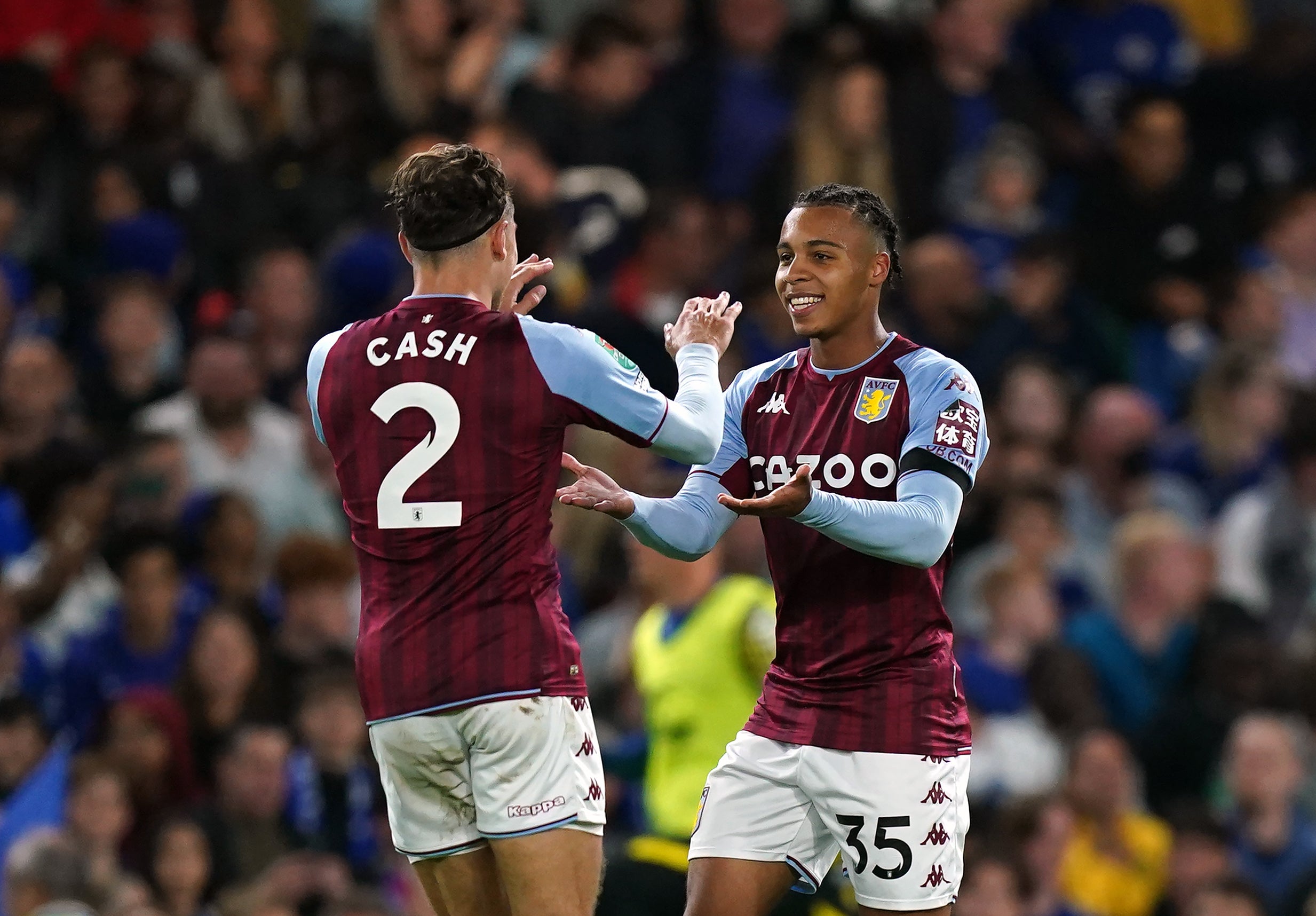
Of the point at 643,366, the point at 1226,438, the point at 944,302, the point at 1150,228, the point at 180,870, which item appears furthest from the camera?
the point at 1150,228

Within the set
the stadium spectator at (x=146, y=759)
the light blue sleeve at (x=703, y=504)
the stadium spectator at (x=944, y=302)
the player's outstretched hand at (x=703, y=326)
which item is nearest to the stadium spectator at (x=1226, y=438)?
the stadium spectator at (x=944, y=302)

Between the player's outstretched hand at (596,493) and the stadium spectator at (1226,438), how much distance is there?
6548 millimetres

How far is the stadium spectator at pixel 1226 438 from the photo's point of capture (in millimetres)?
10938

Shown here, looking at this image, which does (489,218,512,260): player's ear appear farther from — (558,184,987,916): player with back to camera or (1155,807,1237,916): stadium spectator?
(1155,807,1237,916): stadium spectator

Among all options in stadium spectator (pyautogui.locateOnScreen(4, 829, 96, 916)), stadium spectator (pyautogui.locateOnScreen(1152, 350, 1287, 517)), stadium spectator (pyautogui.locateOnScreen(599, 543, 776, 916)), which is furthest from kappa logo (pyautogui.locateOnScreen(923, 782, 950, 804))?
stadium spectator (pyautogui.locateOnScreen(1152, 350, 1287, 517))

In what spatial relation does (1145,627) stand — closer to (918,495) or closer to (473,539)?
(918,495)

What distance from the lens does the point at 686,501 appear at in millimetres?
5203

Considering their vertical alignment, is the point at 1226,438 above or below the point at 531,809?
above

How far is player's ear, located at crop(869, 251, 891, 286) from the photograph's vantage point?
5.22 m

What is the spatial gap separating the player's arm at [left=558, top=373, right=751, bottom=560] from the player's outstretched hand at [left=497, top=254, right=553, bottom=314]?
38cm

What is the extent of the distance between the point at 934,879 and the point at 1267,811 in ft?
15.2

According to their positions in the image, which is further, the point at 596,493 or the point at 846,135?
the point at 846,135

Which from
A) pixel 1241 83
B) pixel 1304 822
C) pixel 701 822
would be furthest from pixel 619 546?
pixel 1241 83

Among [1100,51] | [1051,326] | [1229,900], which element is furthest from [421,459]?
[1100,51]
